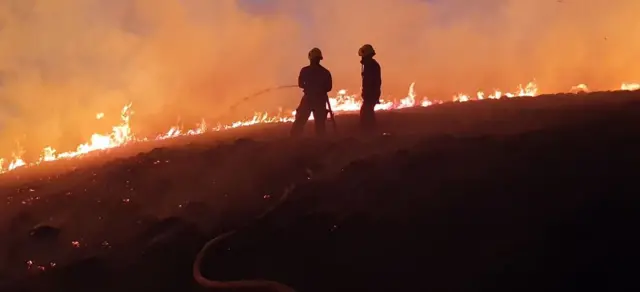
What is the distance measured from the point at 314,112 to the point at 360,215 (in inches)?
215

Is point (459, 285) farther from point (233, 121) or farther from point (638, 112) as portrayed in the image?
point (233, 121)

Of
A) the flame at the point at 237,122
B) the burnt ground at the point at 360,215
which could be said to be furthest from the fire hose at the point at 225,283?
the flame at the point at 237,122

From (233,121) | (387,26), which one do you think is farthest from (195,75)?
(387,26)

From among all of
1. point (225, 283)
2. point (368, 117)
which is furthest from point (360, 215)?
point (368, 117)

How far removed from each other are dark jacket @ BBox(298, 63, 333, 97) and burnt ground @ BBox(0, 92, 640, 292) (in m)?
1.65

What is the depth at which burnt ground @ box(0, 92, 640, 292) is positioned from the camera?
16.9 feet

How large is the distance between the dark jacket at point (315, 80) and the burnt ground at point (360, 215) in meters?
1.65

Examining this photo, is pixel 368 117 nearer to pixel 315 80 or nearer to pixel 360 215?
pixel 315 80

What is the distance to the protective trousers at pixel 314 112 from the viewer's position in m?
11.6

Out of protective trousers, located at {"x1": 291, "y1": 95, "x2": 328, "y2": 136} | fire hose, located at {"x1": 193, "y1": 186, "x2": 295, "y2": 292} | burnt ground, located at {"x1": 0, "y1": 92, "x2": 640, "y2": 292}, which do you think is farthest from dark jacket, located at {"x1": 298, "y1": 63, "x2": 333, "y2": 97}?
fire hose, located at {"x1": 193, "y1": 186, "x2": 295, "y2": 292}

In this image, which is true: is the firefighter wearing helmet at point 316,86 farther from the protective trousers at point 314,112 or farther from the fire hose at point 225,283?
the fire hose at point 225,283

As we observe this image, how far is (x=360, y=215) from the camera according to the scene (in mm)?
6441

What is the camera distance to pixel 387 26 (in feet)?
76.6

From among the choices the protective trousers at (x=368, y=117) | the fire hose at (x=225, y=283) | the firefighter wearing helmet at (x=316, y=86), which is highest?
the firefighter wearing helmet at (x=316, y=86)
